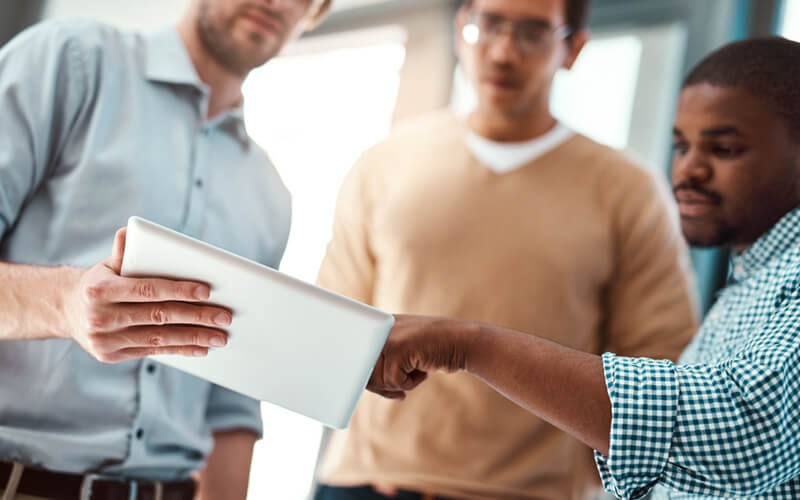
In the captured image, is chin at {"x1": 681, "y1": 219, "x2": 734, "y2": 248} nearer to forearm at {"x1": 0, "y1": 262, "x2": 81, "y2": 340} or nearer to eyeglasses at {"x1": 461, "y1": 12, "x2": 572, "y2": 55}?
eyeglasses at {"x1": 461, "y1": 12, "x2": 572, "y2": 55}

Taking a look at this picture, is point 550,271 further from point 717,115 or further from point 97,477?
point 97,477

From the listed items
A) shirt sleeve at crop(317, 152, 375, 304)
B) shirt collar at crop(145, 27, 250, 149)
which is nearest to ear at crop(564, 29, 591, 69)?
shirt sleeve at crop(317, 152, 375, 304)

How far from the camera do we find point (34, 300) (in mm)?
824

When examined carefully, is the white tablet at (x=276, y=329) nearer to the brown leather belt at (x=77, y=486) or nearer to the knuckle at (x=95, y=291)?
the knuckle at (x=95, y=291)

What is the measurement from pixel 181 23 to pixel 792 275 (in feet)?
3.05

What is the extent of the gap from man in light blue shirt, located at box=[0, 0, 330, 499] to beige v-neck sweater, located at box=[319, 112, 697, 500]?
309mm

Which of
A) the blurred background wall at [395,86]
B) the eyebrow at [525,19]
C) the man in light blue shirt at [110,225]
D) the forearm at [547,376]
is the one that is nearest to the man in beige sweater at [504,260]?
the eyebrow at [525,19]

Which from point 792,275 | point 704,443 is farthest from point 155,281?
point 792,275

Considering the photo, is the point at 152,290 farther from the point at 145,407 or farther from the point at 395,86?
the point at 395,86

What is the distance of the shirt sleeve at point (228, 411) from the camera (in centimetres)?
120

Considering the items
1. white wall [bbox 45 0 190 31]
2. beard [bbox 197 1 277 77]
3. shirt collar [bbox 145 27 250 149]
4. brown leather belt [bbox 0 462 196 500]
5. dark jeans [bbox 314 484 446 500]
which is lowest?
dark jeans [bbox 314 484 446 500]

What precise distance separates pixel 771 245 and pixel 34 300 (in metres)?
0.88

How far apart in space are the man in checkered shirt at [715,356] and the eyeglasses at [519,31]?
47 cm

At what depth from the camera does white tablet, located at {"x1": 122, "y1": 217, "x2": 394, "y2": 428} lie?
68 cm
